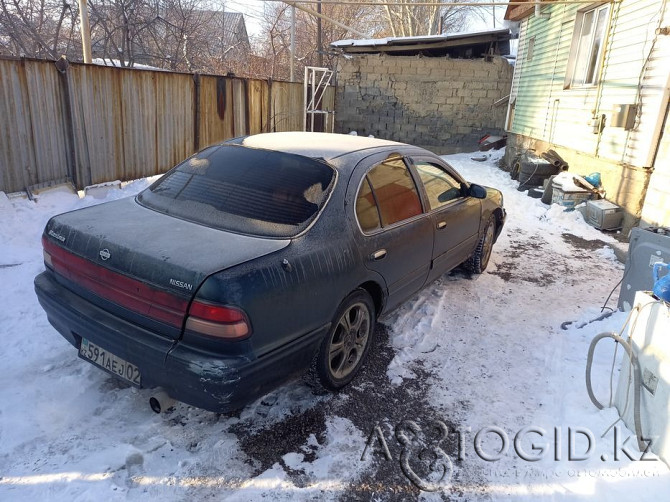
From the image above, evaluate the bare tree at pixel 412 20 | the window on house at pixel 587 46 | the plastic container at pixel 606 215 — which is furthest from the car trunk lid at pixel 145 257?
the bare tree at pixel 412 20

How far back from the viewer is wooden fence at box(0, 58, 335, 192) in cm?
590

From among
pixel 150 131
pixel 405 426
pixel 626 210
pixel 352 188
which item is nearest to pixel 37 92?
pixel 150 131

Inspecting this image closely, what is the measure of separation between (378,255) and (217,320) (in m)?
1.33

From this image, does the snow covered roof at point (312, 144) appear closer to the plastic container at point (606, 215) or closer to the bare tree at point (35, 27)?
the plastic container at point (606, 215)

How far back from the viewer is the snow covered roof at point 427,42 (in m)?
14.8

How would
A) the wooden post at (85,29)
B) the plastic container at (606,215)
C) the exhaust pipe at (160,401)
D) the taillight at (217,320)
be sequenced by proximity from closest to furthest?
1. the taillight at (217,320)
2. the exhaust pipe at (160,401)
3. the plastic container at (606,215)
4. the wooden post at (85,29)

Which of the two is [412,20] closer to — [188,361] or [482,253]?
[482,253]

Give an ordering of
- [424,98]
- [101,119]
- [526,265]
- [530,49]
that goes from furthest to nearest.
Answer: [424,98]
[530,49]
[101,119]
[526,265]

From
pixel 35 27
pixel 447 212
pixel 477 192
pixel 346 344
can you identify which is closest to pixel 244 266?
pixel 346 344

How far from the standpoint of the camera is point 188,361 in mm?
2301

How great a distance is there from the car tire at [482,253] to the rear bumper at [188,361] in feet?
10.2

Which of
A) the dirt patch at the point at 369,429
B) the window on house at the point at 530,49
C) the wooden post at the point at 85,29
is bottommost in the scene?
the dirt patch at the point at 369,429

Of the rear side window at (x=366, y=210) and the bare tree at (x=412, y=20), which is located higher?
the bare tree at (x=412, y=20)

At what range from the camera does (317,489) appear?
2.39m
